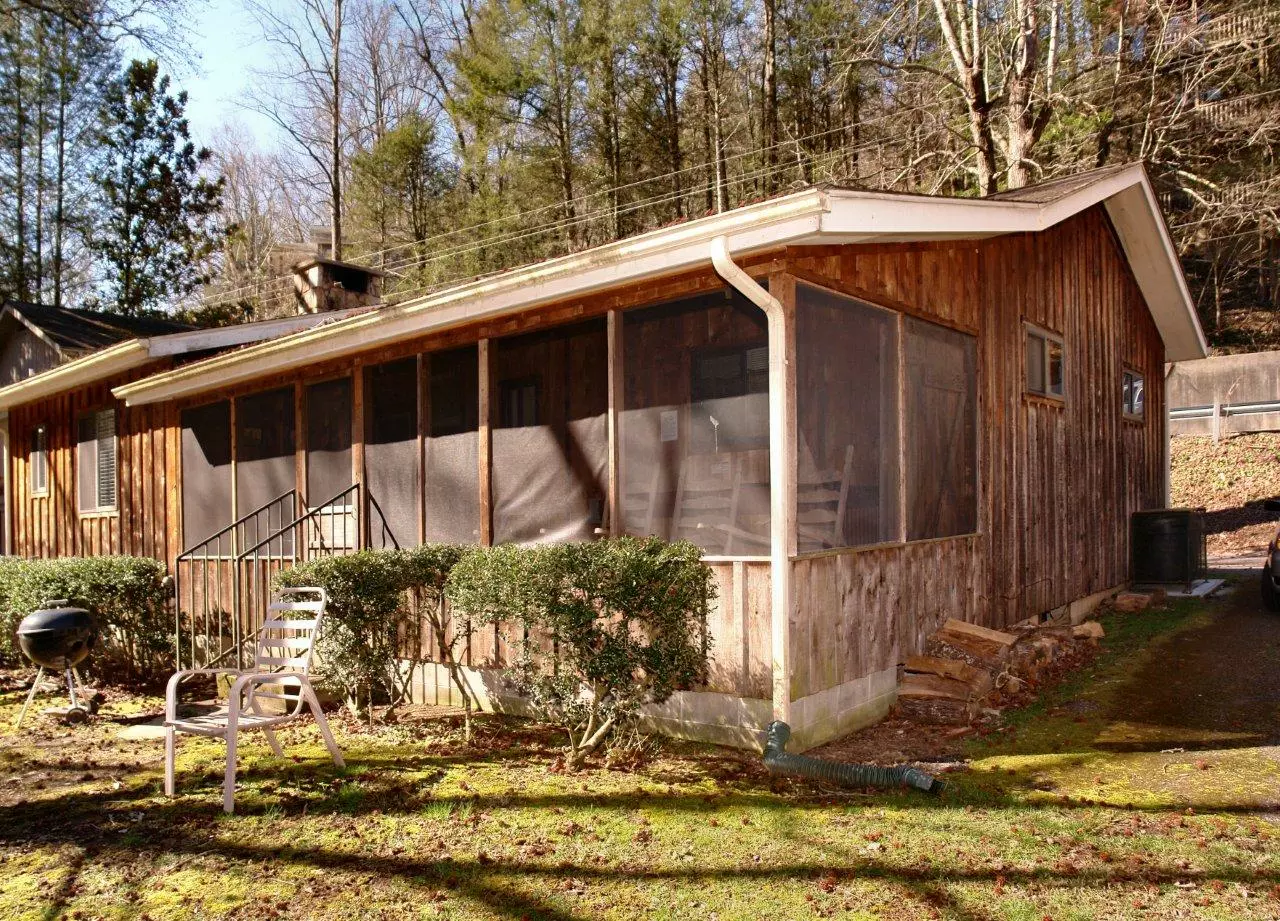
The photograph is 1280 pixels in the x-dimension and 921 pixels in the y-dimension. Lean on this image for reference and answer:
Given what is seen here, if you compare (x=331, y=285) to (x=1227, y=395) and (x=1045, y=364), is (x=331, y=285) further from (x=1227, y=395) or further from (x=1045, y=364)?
(x=1227, y=395)

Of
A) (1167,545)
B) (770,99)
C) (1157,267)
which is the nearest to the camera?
(1157,267)

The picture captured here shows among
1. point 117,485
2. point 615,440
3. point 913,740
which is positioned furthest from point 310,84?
point 913,740

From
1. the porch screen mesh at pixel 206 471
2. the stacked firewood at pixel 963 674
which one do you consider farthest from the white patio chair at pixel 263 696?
the stacked firewood at pixel 963 674

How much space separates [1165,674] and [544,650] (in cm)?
466

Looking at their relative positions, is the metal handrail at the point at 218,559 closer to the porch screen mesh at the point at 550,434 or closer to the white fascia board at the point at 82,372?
the white fascia board at the point at 82,372

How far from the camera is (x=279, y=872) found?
11.8 feet

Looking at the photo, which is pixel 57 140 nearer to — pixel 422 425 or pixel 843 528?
pixel 422 425

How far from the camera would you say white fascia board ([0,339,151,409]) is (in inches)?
352

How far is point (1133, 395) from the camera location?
10719 millimetres

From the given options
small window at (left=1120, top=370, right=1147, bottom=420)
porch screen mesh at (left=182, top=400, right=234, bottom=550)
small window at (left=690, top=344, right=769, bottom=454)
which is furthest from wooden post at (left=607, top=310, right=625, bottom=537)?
small window at (left=1120, top=370, right=1147, bottom=420)

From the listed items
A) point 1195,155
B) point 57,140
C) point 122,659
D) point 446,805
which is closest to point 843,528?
point 446,805

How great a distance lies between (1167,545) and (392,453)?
8658mm

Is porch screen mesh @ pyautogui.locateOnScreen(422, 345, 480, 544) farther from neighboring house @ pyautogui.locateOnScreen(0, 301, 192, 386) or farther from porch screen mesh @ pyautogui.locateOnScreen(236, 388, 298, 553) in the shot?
neighboring house @ pyautogui.locateOnScreen(0, 301, 192, 386)

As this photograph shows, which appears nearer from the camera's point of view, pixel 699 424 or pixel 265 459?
pixel 699 424
